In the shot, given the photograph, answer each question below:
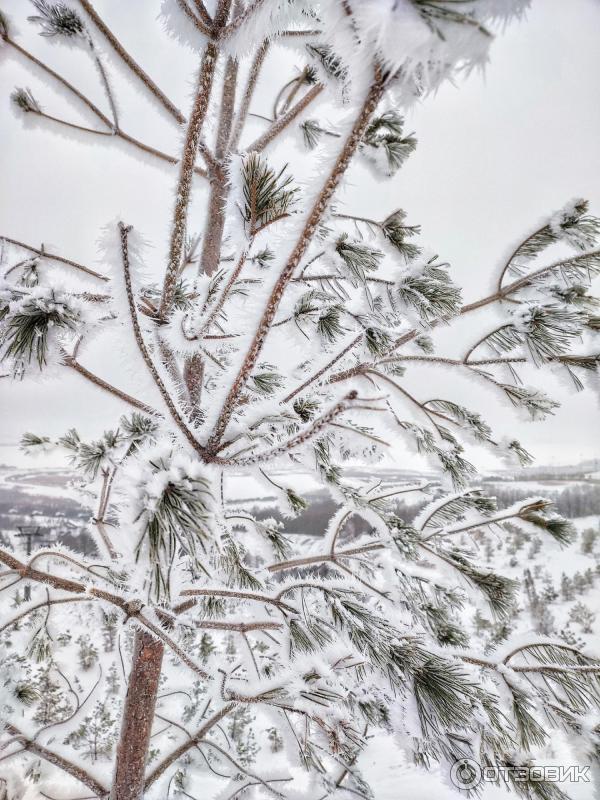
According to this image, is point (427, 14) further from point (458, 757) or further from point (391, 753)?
point (391, 753)

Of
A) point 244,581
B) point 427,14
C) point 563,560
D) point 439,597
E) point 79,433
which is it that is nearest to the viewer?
point 427,14

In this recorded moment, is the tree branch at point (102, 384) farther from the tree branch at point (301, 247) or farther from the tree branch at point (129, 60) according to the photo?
the tree branch at point (129, 60)

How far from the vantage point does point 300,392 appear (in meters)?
0.88

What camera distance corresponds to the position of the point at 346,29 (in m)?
0.40

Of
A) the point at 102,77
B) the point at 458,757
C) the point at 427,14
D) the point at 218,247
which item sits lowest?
the point at 458,757

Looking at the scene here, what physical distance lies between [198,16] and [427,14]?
2.29ft

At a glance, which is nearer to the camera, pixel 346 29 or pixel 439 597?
pixel 346 29

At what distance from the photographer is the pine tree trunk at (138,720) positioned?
1.55 meters

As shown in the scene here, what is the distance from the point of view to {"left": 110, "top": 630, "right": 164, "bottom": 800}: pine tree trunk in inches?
61.0

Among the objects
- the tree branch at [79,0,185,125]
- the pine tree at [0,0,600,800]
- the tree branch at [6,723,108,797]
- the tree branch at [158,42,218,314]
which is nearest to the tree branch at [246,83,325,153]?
the pine tree at [0,0,600,800]

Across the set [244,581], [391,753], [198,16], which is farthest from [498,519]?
[391,753]

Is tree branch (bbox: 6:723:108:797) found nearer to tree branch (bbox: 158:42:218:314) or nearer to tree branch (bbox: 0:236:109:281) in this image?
tree branch (bbox: 0:236:109:281)

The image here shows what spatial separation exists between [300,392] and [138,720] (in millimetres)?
1659

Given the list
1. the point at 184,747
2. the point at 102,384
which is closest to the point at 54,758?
the point at 184,747
